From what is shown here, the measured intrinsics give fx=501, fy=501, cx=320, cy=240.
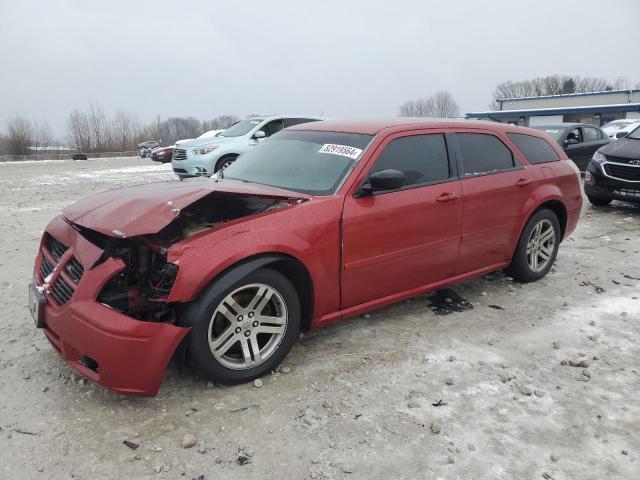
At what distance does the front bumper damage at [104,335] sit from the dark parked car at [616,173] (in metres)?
8.30

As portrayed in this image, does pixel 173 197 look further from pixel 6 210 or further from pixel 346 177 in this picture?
pixel 6 210

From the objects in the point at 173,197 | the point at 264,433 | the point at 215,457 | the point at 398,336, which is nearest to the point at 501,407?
the point at 398,336

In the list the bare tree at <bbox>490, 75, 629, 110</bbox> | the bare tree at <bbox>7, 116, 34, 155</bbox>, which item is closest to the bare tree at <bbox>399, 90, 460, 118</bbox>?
the bare tree at <bbox>490, 75, 629, 110</bbox>

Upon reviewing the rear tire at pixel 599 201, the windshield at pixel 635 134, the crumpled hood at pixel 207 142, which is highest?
the crumpled hood at pixel 207 142

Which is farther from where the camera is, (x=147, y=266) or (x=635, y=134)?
(x=635, y=134)

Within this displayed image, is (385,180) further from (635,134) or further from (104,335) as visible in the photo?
(635,134)

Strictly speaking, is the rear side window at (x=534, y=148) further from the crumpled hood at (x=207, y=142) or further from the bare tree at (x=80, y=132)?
the bare tree at (x=80, y=132)

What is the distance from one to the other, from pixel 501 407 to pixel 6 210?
9341 millimetres

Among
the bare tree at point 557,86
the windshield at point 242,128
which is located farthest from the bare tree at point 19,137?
the bare tree at point 557,86

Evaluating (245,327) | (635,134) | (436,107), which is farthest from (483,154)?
(436,107)

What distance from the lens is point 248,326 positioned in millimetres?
3055

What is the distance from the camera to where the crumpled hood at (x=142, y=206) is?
286cm

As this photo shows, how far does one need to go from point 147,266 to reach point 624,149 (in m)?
8.63

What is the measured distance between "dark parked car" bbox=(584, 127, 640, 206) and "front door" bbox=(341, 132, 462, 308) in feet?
19.2
